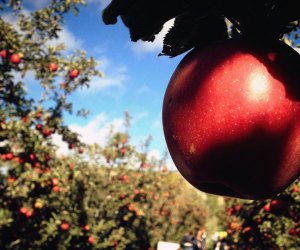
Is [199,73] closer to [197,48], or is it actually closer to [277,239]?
[197,48]

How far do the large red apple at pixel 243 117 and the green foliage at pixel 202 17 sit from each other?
4 cm

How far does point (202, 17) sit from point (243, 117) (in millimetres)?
221

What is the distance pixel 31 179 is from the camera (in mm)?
4844

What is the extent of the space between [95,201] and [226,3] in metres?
8.76

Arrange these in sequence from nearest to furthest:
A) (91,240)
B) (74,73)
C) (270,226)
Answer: (270,226)
(74,73)
(91,240)

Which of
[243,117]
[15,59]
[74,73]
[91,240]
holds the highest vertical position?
[74,73]

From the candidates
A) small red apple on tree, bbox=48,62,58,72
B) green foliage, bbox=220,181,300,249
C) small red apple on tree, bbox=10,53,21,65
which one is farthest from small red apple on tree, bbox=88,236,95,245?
small red apple on tree, bbox=10,53,21,65

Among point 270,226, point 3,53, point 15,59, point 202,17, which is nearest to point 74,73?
point 15,59

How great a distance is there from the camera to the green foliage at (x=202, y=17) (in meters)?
0.59

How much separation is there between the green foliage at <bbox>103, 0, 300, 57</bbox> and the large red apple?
42mm

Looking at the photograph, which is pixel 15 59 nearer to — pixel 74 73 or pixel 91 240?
pixel 74 73

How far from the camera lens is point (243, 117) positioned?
555 millimetres

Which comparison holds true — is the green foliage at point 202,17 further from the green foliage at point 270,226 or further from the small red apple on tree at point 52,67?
the small red apple on tree at point 52,67

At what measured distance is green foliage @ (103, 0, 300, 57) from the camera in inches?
23.3
